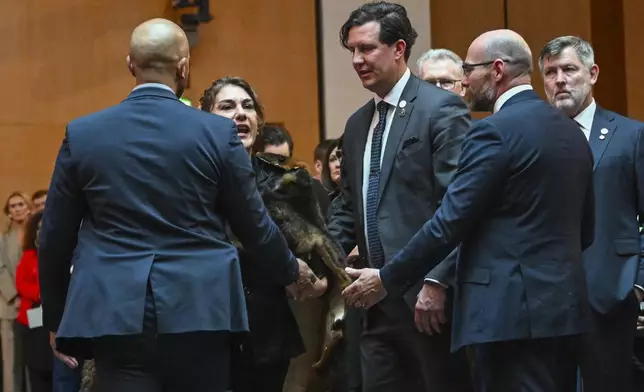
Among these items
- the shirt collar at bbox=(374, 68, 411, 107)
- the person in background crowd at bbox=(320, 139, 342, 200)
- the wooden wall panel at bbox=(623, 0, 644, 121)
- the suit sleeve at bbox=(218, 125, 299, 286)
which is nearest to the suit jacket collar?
the suit sleeve at bbox=(218, 125, 299, 286)

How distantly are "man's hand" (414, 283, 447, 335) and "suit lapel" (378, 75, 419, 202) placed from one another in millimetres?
398

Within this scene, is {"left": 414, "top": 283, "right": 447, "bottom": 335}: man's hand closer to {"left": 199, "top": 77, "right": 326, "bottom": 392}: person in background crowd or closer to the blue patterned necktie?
the blue patterned necktie

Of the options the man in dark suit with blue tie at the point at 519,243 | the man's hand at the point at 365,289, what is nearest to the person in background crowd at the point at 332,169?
the man's hand at the point at 365,289

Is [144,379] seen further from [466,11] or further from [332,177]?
[466,11]

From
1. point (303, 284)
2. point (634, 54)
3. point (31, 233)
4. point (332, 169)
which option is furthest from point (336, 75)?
point (303, 284)

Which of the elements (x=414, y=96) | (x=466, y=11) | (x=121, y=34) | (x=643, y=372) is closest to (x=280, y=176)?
(x=414, y=96)

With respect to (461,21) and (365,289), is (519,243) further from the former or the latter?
(461,21)

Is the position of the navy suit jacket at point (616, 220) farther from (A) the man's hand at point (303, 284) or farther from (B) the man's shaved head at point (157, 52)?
(B) the man's shaved head at point (157, 52)

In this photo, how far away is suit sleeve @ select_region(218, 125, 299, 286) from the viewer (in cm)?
317

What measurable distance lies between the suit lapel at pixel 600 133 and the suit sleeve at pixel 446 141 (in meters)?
0.69

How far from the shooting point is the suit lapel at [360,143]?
13.1 feet

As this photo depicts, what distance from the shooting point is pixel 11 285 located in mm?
7867

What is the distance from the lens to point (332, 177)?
237 inches

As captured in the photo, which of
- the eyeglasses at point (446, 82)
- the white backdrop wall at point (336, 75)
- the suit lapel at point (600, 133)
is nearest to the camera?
the suit lapel at point (600, 133)
